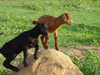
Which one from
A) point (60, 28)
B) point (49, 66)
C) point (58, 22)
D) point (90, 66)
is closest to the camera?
point (49, 66)

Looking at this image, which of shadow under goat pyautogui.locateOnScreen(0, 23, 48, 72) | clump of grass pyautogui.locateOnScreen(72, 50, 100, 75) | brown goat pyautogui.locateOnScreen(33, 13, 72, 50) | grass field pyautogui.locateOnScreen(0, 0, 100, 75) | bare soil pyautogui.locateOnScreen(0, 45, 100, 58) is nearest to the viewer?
shadow under goat pyautogui.locateOnScreen(0, 23, 48, 72)

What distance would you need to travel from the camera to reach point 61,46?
8.43 metres

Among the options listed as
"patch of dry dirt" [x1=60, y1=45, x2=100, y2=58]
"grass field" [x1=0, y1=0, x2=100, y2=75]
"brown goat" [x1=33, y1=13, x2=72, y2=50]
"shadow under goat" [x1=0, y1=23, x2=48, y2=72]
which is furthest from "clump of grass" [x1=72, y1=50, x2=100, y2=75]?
"shadow under goat" [x1=0, y1=23, x2=48, y2=72]

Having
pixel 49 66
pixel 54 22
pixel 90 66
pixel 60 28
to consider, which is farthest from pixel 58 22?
pixel 60 28

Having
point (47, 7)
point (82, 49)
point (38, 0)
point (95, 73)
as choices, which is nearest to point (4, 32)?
point (82, 49)

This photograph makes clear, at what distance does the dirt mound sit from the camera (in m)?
4.43

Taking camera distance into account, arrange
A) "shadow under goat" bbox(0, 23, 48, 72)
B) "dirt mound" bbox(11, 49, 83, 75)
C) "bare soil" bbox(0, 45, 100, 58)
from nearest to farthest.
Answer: "shadow under goat" bbox(0, 23, 48, 72), "dirt mound" bbox(11, 49, 83, 75), "bare soil" bbox(0, 45, 100, 58)

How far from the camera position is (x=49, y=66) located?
4.48 m

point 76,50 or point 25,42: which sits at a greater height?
point 25,42

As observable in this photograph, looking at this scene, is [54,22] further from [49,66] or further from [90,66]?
[90,66]

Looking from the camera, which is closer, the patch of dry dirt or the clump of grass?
the clump of grass

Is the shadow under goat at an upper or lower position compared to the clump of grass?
upper

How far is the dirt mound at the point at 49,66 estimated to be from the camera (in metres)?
4.43

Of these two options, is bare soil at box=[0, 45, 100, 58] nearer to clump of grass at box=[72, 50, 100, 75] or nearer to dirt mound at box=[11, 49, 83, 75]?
clump of grass at box=[72, 50, 100, 75]
